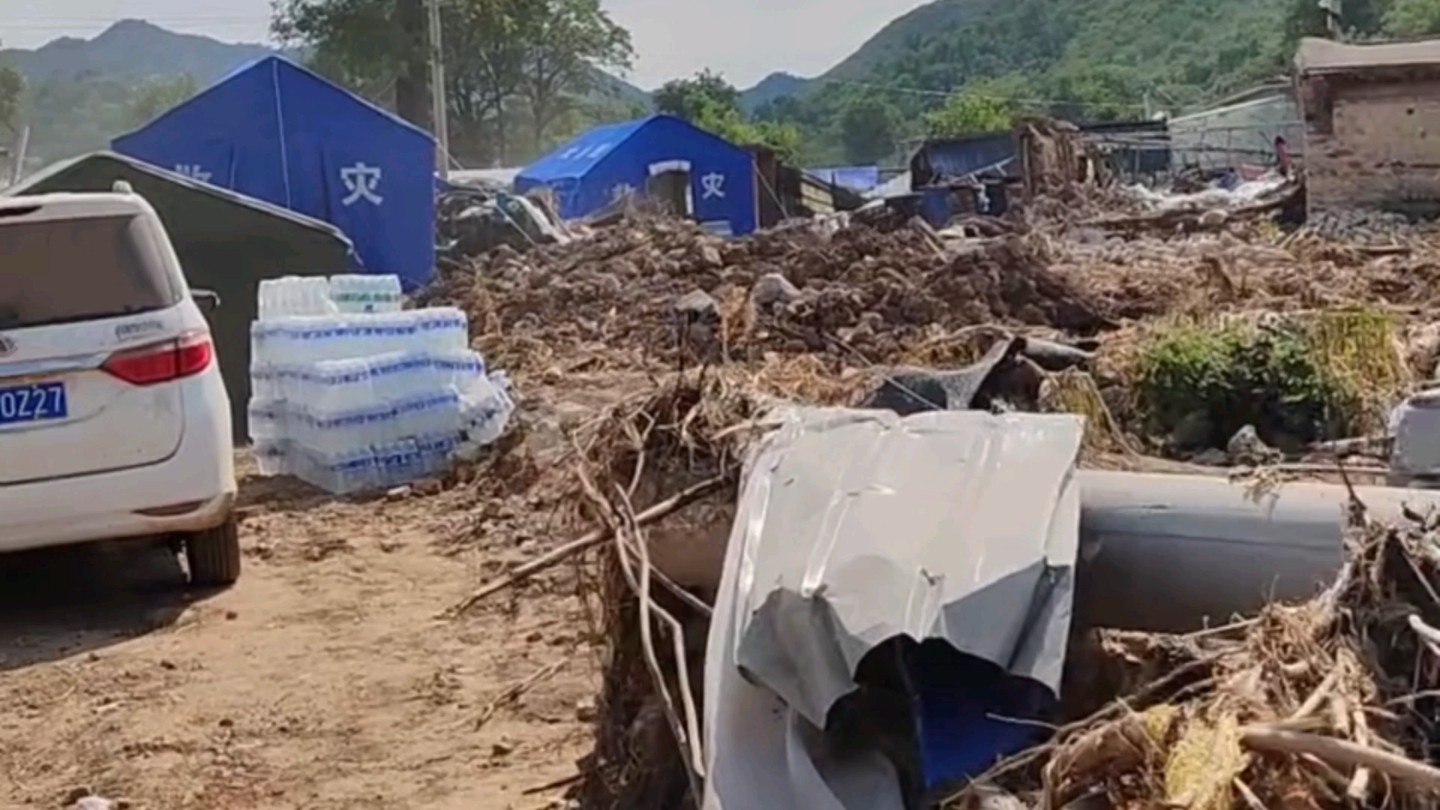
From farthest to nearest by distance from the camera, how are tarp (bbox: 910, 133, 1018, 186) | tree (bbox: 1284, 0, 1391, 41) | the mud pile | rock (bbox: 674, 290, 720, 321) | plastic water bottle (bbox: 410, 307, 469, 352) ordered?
tree (bbox: 1284, 0, 1391, 41), tarp (bbox: 910, 133, 1018, 186), rock (bbox: 674, 290, 720, 321), the mud pile, plastic water bottle (bbox: 410, 307, 469, 352)

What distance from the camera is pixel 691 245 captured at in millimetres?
19969

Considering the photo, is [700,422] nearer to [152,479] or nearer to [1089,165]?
[152,479]

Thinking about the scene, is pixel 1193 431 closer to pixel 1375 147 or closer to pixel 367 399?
pixel 367 399

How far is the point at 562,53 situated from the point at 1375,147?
3976 centimetres

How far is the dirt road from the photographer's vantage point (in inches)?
202

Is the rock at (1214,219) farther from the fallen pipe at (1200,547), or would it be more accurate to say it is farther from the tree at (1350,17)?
the tree at (1350,17)

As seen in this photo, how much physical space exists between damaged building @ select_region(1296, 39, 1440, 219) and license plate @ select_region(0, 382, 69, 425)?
1995cm

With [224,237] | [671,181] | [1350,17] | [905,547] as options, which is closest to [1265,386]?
[905,547]

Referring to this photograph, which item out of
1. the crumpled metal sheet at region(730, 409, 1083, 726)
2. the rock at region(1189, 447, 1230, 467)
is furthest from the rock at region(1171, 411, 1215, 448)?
the crumpled metal sheet at region(730, 409, 1083, 726)

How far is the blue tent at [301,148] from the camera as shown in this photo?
17.1 meters

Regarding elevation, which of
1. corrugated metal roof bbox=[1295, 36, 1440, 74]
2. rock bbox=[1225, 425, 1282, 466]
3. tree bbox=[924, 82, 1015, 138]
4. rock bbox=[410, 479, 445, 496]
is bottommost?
rock bbox=[410, 479, 445, 496]

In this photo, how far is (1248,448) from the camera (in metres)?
7.73

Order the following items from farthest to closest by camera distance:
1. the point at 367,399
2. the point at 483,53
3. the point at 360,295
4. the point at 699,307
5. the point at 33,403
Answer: the point at 483,53 < the point at 699,307 < the point at 360,295 < the point at 367,399 < the point at 33,403

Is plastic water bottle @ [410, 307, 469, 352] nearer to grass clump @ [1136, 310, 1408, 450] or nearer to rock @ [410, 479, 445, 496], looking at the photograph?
rock @ [410, 479, 445, 496]
